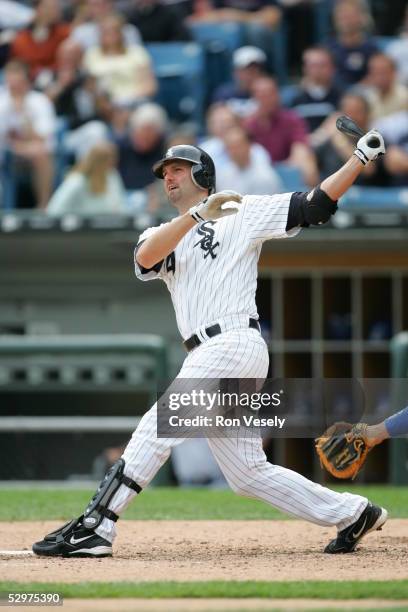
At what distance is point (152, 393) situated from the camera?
873cm

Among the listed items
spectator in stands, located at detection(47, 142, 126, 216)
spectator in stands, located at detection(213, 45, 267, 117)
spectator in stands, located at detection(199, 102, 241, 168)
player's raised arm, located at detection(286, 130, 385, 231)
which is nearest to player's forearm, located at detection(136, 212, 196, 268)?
player's raised arm, located at detection(286, 130, 385, 231)

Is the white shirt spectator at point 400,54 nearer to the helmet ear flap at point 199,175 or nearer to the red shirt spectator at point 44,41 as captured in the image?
the red shirt spectator at point 44,41

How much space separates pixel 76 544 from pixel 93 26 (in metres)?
8.48

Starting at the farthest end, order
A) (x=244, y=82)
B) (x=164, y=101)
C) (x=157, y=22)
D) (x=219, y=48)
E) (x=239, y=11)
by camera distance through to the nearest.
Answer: (x=157, y=22), (x=239, y=11), (x=219, y=48), (x=164, y=101), (x=244, y=82)

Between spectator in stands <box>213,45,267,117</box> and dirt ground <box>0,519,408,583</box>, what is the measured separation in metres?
5.57

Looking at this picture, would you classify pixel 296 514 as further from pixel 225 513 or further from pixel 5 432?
pixel 5 432

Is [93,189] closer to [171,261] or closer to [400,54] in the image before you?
[400,54]

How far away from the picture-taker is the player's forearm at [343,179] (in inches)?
172

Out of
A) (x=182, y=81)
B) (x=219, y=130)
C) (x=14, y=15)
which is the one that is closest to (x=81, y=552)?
(x=219, y=130)

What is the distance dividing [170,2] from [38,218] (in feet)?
13.4

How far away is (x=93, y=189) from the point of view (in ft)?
32.3

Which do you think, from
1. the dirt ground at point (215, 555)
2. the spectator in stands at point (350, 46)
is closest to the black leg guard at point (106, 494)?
the dirt ground at point (215, 555)

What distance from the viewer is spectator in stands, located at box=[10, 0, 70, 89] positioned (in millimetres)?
12188

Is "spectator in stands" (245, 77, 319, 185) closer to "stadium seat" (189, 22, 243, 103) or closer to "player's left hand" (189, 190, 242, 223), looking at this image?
"stadium seat" (189, 22, 243, 103)
